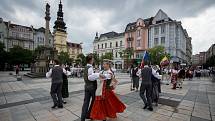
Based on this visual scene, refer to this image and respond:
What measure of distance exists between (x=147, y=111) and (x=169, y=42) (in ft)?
124

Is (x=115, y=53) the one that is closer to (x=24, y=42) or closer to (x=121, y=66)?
(x=121, y=66)

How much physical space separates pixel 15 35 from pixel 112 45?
112 feet

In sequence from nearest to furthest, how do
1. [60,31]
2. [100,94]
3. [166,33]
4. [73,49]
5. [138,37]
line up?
[100,94] < [166,33] < [138,37] < [60,31] < [73,49]

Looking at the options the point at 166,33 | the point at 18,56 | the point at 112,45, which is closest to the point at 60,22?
the point at 112,45

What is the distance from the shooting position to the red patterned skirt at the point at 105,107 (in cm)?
423

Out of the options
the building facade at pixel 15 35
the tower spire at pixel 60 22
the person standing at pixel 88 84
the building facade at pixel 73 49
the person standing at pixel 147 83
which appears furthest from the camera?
the building facade at pixel 73 49

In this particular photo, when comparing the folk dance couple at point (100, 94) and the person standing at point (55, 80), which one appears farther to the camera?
the person standing at point (55, 80)

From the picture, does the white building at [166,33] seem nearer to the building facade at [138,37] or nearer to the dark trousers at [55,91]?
the building facade at [138,37]

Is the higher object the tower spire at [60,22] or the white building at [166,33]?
the tower spire at [60,22]

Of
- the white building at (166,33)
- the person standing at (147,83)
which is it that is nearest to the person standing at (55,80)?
the person standing at (147,83)

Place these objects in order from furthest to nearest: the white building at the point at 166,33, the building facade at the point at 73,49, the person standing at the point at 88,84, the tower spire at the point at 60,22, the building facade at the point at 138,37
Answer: the building facade at the point at 73,49 → the tower spire at the point at 60,22 → the building facade at the point at 138,37 → the white building at the point at 166,33 → the person standing at the point at 88,84

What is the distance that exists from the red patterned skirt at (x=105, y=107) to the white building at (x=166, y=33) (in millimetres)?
39118

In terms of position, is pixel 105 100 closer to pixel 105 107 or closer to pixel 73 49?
pixel 105 107

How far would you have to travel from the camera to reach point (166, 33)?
132 ft
